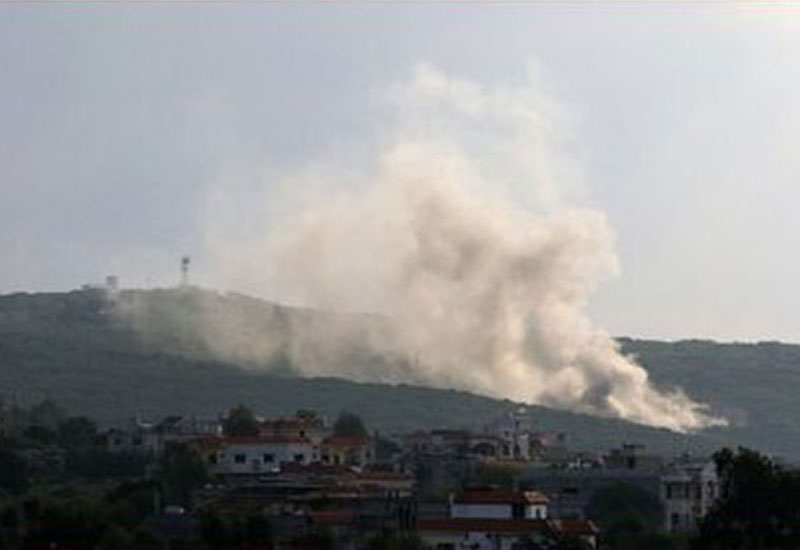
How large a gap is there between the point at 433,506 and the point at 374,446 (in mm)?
50520

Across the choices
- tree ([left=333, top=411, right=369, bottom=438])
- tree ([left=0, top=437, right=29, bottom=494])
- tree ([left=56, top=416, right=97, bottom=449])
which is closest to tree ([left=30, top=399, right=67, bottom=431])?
tree ([left=56, top=416, right=97, bottom=449])

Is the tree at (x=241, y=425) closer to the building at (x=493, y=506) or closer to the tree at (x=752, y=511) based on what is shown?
the building at (x=493, y=506)

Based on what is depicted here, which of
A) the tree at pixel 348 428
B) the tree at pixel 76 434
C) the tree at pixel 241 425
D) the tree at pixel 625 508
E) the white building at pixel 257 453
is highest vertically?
the tree at pixel 348 428

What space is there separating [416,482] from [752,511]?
48680 mm

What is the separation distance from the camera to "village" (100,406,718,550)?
→ 94688mm

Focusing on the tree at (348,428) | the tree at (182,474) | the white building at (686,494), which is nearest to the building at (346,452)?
the tree at (348,428)

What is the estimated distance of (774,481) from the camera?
80250 mm

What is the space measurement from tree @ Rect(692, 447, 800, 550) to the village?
6.63 meters

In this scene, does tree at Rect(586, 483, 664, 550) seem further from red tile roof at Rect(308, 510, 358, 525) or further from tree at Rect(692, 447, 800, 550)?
tree at Rect(692, 447, 800, 550)

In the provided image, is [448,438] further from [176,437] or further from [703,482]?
[703,482]

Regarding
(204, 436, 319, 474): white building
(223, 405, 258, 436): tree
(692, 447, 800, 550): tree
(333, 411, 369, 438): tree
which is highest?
(333, 411, 369, 438): tree

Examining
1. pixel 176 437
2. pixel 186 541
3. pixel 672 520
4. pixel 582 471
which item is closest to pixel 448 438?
pixel 176 437

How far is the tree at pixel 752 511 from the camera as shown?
78.2 metres

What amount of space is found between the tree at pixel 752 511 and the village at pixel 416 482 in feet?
21.7
